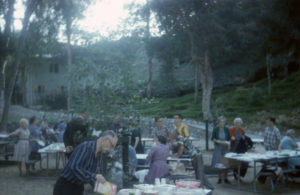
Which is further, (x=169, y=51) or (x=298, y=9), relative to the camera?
(x=169, y=51)

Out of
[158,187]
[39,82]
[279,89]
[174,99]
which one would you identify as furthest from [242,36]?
[39,82]

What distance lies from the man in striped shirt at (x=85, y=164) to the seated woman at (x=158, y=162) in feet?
12.0

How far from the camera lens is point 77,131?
7.32 metres

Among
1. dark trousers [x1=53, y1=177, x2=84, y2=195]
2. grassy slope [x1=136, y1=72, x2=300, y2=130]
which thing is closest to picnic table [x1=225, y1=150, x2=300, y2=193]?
dark trousers [x1=53, y1=177, x2=84, y2=195]

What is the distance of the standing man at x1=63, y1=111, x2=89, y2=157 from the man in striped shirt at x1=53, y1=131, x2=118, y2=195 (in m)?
3.18

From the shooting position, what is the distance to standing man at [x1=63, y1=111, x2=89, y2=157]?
7070 mm

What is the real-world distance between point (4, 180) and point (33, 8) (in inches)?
395

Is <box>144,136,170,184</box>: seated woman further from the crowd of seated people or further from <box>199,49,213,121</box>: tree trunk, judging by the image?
<box>199,49,213,121</box>: tree trunk

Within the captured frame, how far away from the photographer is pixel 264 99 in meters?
31.7

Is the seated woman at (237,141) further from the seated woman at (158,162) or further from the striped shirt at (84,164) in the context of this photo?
the striped shirt at (84,164)

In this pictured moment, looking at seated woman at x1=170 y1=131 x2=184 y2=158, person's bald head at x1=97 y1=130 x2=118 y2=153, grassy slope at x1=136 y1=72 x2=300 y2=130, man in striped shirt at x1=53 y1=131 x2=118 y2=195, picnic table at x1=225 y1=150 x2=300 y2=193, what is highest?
grassy slope at x1=136 y1=72 x2=300 y2=130

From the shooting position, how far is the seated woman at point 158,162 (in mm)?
7340

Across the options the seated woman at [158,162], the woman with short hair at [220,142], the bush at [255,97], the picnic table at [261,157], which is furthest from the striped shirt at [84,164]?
the bush at [255,97]

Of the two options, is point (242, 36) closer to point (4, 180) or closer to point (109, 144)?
point (4, 180)
